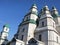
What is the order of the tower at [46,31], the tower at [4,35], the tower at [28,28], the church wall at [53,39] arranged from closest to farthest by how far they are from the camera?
the church wall at [53,39]
the tower at [46,31]
the tower at [28,28]
the tower at [4,35]

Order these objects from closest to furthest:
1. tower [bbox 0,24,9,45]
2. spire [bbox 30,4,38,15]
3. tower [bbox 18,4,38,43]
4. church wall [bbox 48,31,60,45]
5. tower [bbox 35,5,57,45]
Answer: church wall [bbox 48,31,60,45], tower [bbox 35,5,57,45], tower [bbox 18,4,38,43], spire [bbox 30,4,38,15], tower [bbox 0,24,9,45]

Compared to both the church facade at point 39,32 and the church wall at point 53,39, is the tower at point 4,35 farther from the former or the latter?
the church wall at point 53,39

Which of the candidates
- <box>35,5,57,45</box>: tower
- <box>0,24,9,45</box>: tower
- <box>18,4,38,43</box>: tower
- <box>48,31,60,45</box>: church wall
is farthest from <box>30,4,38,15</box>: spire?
<box>0,24,9,45</box>: tower

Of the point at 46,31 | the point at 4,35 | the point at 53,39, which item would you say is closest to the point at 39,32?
the point at 46,31

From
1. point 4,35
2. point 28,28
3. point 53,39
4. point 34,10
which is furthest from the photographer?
point 4,35

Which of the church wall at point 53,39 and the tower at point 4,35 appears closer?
the church wall at point 53,39

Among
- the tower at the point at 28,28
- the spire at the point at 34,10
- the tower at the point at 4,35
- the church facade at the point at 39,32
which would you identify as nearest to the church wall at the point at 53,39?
the church facade at the point at 39,32

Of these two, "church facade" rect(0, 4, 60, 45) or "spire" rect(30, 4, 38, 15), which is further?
"spire" rect(30, 4, 38, 15)

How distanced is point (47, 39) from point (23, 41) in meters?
7.28

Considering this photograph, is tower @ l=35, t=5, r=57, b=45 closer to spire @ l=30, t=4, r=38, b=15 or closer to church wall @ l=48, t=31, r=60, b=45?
church wall @ l=48, t=31, r=60, b=45

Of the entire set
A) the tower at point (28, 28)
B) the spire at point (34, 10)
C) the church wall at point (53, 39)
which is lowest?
the church wall at point (53, 39)

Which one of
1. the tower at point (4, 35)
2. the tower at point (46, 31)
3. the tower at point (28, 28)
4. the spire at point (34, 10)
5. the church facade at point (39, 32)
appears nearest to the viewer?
the tower at point (46, 31)

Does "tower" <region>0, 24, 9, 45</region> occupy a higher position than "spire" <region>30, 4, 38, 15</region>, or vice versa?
"spire" <region>30, 4, 38, 15</region>

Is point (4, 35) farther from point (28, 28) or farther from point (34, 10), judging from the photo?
point (28, 28)
